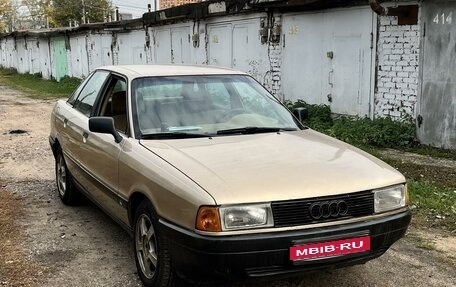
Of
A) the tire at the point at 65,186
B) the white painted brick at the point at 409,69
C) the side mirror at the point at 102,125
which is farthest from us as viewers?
the white painted brick at the point at 409,69

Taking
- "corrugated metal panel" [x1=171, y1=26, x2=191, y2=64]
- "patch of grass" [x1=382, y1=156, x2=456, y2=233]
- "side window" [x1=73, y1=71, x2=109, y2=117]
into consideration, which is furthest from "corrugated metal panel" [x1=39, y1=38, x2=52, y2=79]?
"side window" [x1=73, y1=71, x2=109, y2=117]

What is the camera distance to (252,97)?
4734 mm

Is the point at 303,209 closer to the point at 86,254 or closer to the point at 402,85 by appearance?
the point at 86,254

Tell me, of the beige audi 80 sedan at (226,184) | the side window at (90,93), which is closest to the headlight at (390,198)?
the beige audi 80 sedan at (226,184)

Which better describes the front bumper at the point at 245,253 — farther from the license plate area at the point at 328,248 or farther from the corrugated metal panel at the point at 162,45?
the corrugated metal panel at the point at 162,45

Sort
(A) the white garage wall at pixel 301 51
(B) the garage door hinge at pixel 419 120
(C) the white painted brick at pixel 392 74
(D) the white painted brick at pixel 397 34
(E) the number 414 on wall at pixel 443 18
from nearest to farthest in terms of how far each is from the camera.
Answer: (E) the number 414 on wall at pixel 443 18 < (B) the garage door hinge at pixel 419 120 < (D) the white painted brick at pixel 397 34 < (C) the white painted brick at pixel 392 74 < (A) the white garage wall at pixel 301 51

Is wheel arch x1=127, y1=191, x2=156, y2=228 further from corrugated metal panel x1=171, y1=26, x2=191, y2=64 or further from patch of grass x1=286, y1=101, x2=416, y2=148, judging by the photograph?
corrugated metal panel x1=171, y1=26, x2=191, y2=64

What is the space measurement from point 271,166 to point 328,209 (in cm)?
46

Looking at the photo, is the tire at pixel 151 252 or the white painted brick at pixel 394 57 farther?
the white painted brick at pixel 394 57

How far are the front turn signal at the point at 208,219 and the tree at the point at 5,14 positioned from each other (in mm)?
67300

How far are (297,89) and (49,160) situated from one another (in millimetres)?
5791

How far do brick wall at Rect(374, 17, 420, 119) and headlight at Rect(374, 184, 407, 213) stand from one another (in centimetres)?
587

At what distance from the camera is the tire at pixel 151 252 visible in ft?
11.2

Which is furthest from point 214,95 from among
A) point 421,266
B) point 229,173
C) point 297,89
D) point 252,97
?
point 297,89
